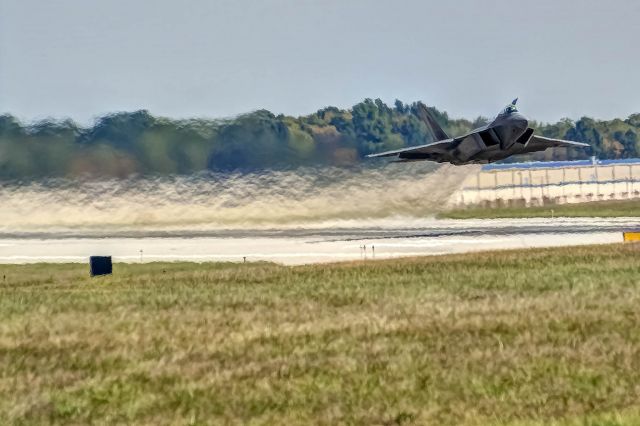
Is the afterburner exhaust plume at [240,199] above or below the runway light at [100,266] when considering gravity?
above

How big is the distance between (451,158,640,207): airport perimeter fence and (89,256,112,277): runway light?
6692 cm

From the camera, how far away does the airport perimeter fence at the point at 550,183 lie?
115 metres

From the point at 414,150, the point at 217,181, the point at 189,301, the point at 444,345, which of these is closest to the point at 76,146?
the point at 217,181

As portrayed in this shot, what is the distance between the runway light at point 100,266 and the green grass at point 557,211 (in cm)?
5498

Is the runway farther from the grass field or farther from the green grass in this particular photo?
the green grass

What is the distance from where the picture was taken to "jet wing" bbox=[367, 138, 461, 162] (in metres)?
66.6

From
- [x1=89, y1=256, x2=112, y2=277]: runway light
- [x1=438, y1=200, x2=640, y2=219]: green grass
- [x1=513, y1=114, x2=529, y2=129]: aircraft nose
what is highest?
[x1=513, y1=114, x2=529, y2=129]: aircraft nose

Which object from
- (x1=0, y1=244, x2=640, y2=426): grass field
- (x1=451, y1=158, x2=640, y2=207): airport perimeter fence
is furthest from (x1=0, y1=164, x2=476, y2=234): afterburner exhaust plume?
(x1=451, y1=158, x2=640, y2=207): airport perimeter fence

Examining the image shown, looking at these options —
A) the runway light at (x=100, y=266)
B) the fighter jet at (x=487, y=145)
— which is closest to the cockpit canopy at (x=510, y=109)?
the fighter jet at (x=487, y=145)

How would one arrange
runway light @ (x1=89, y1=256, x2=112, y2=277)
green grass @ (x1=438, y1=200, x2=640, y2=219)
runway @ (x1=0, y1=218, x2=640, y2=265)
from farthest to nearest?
green grass @ (x1=438, y1=200, x2=640, y2=219) → runway @ (x1=0, y1=218, x2=640, y2=265) → runway light @ (x1=89, y1=256, x2=112, y2=277)

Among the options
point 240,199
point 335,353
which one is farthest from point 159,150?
point 335,353

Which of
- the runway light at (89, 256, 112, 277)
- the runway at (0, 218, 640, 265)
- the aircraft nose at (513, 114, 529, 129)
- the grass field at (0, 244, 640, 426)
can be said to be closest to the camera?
the grass field at (0, 244, 640, 426)

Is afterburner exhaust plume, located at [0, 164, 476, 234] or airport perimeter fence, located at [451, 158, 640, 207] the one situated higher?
airport perimeter fence, located at [451, 158, 640, 207]

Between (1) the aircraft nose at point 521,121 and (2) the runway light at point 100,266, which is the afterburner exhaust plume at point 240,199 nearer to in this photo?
(1) the aircraft nose at point 521,121
